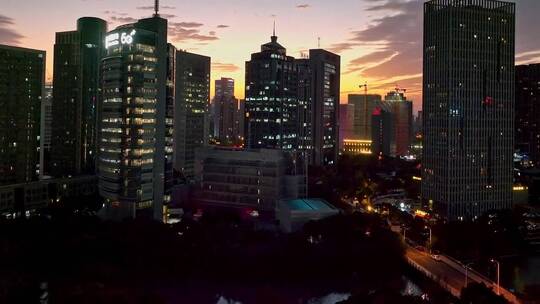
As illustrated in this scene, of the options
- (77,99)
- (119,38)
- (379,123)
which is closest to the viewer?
(119,38)

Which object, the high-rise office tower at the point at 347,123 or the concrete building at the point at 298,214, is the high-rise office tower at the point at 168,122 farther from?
the high-rise office tower at the point at 347,123

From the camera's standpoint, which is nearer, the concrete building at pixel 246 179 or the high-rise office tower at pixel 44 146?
the concrete building at pixel 246 179

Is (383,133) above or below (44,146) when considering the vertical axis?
above

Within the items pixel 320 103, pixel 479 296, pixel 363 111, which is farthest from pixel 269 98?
pixel 363 111

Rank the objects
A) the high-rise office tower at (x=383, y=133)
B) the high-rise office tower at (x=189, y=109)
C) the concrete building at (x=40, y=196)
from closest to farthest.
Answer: the concrete building at (x=40, y=196)
the high-rise office tower at (x=189, y=109)
the high-rise office tower at (x=383, y=133)

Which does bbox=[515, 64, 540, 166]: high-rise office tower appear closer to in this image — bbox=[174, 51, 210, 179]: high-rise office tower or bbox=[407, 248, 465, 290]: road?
bbox=[174, 51, 210, 179]: high-rise office tower

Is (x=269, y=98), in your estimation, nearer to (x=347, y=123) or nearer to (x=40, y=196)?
(x=40, y=196)

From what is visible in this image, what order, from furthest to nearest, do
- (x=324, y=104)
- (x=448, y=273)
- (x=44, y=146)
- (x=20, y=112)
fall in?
(x=324, y=104), (x=44, y=146), (x=20, y=112), (x=448, y=273)

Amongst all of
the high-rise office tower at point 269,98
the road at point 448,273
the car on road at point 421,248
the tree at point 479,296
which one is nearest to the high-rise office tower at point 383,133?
the high-rise office tower at point 269,98
